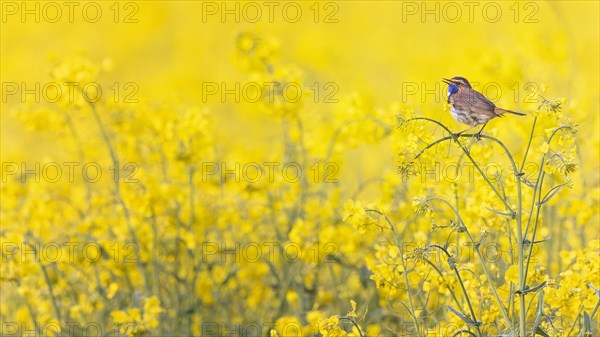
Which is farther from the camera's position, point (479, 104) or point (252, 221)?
point (252, 221)

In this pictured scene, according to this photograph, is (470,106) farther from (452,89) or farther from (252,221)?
(252,221)

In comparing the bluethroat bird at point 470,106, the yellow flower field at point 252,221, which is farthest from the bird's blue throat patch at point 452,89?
the yellow flower field at point 252,221

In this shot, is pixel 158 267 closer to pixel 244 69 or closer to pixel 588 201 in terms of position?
pixel 244 69

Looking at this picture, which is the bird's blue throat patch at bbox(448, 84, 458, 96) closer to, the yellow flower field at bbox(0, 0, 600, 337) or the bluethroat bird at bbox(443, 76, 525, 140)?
the bluethroat bird at bbox(443, 76, 525, 140)

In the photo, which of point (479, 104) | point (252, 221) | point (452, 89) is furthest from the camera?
point (252, 221)

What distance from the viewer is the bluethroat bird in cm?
Result: 331

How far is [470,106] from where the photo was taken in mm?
3346

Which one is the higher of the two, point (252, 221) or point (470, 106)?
point (470, 106)

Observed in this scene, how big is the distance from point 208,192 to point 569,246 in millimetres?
2280

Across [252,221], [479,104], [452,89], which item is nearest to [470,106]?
[479,104]

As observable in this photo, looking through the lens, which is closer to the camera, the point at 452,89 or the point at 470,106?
the point at 470,106

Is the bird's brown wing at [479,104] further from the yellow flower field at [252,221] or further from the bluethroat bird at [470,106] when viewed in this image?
the yellow flower field at [252,221]

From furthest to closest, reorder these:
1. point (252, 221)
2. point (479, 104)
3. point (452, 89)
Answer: point (252, 221)
point (452, 89)
point (479, 104)

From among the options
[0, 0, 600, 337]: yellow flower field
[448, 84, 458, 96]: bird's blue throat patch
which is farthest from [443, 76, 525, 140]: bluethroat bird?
[0, 0, 600, 337]: yellow flower field
